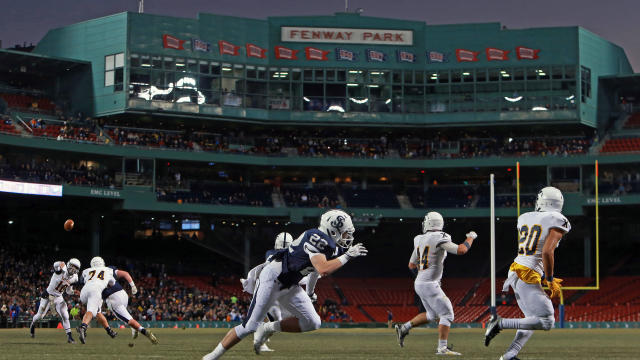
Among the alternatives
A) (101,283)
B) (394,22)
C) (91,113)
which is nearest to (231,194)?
(91,113)

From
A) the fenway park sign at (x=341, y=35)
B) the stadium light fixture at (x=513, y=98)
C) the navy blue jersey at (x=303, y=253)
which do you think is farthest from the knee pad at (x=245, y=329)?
the stadium light fixture at (x=513, y=98)

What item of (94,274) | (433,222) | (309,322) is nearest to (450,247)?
(433,222)

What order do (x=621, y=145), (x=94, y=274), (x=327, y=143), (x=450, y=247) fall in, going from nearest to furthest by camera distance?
(x=450, y=247) → (x=94, y=274) → (x=621, y=145) → (x=327, y=143)

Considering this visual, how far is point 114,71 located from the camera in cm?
6125

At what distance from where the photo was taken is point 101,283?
25.1m

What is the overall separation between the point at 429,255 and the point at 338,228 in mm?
6875

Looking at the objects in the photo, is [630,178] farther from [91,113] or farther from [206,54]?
[91,113]

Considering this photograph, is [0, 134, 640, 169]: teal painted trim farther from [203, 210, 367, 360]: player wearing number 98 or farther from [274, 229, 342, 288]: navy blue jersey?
[274, 229, 342, 288]: navy blue jersey

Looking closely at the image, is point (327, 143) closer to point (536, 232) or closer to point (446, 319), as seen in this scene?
point (446, 319)

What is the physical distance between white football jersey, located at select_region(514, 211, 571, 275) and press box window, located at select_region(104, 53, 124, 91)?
49116 millimetres

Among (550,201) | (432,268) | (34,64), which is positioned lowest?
(432,268)

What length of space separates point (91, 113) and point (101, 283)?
39.0m

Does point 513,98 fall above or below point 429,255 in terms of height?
above

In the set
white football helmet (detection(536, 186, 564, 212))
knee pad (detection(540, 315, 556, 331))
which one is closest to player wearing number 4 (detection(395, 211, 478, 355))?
white football helmet (detection(536, 186, 564, 212))
